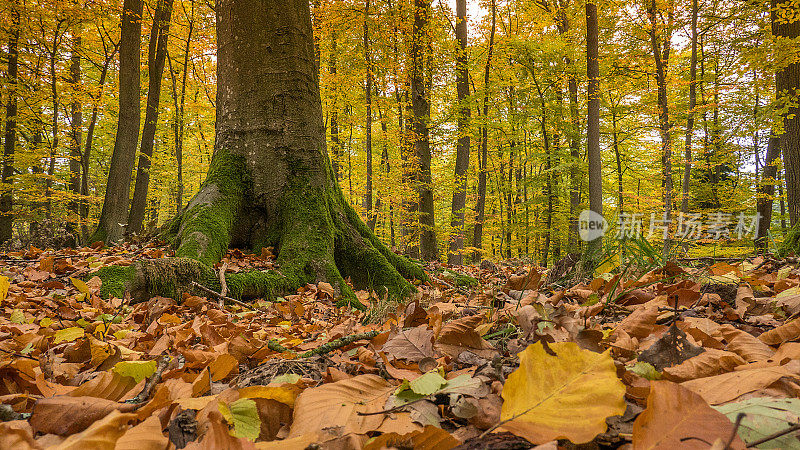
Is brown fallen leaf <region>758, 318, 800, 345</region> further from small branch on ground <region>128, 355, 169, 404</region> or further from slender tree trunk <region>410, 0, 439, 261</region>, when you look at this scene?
slender tree trunk <region>410, 0, 439, 261</region>

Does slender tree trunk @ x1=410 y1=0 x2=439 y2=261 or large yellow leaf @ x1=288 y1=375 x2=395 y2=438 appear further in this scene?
slender tree trunk @ x1=410 y1=0 x2=439 y2=261

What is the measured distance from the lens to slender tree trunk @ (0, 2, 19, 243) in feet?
35.0

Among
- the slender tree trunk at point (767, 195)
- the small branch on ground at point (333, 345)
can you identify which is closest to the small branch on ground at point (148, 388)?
the small branch on ground at point (333, 345)

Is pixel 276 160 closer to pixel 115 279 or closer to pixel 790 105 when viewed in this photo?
pixel 115 279

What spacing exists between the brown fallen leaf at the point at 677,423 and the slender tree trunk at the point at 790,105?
10.2 meters

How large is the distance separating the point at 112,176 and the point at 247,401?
10158 millimetres

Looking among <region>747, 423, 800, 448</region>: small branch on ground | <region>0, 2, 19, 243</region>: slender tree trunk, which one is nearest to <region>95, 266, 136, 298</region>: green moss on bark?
<region>747, 423, 800, 448</region>: small branch on ground

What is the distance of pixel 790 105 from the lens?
7.66 m

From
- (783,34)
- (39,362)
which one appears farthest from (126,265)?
(783,34)

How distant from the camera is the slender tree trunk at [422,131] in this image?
34.5 ft

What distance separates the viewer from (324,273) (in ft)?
12.7

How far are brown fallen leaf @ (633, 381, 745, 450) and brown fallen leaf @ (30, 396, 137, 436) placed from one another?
0.95m

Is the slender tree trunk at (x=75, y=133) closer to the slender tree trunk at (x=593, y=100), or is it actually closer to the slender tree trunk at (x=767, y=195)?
the slender tree trunk at (x=593, y=100)

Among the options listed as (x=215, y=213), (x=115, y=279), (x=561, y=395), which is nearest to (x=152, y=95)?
(x=215, y=213)
